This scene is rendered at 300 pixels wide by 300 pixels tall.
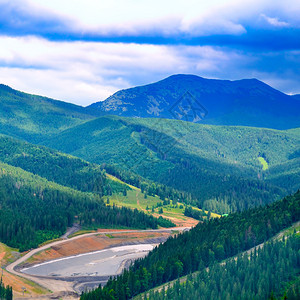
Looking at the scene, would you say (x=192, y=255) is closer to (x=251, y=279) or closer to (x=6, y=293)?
(x=251, y=279)

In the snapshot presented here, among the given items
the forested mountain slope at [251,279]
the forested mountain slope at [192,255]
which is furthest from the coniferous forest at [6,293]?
the forested mountain slope at [251,279]

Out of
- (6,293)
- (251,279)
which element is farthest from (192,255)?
(6,293)

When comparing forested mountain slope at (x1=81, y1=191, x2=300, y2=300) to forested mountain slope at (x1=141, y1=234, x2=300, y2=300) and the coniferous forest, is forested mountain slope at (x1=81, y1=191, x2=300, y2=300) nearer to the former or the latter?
forested mountain slope at (x1=141, y1=234, x2=300, y2=300)

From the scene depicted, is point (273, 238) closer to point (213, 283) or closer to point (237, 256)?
point (237, 256)

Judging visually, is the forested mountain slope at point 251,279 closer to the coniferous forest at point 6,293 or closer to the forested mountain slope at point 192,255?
the forested mountain slope at point 192,255

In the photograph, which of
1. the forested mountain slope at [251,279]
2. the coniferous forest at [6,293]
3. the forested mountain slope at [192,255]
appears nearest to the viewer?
the forested mountain slope at [251,279]

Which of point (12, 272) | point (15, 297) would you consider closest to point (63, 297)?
point (15, 297)

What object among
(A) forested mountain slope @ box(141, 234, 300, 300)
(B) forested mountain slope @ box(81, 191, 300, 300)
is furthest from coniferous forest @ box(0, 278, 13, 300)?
(A) forested mountain slope @ box(141, 234, 300, 300)

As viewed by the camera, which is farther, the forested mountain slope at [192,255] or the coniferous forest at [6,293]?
the forested mountain slope at [192,255]

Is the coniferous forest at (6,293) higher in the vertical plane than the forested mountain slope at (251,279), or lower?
lower
